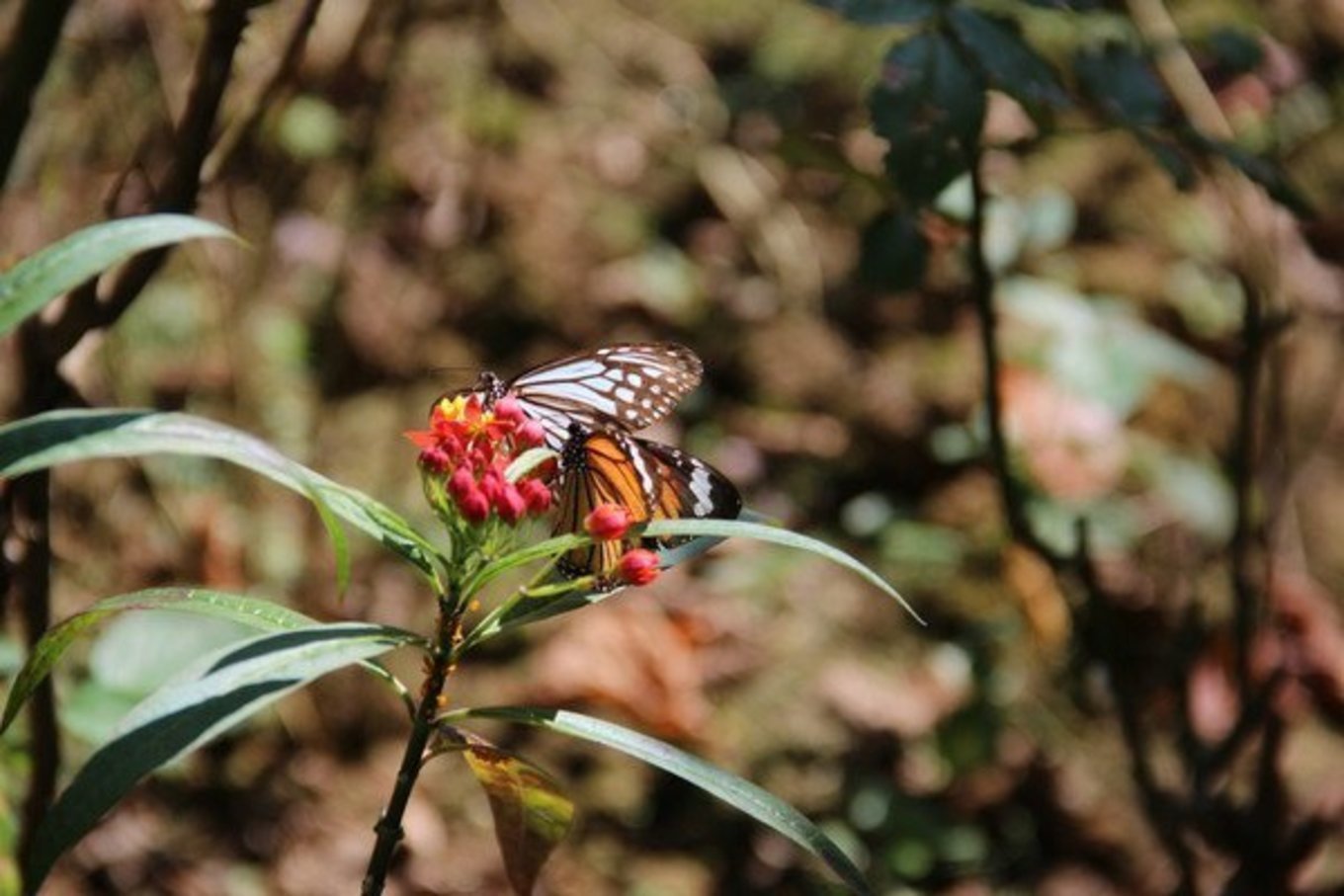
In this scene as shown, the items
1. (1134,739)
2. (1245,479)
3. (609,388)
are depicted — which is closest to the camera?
(609,388)

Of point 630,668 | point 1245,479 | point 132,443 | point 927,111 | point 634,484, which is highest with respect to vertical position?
point 132,443

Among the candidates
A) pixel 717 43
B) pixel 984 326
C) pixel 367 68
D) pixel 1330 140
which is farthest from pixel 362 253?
pixel 1330 140

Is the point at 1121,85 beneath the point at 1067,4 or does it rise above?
beneath

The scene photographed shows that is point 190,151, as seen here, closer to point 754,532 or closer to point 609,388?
point 609,388

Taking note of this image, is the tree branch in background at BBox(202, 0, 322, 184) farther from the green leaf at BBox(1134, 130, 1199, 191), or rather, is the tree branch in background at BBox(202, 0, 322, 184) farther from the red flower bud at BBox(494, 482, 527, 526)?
the green leaf at BBox(1134, 130, 1199, 191)

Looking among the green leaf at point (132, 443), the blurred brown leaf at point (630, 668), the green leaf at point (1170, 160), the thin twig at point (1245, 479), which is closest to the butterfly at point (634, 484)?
the green leaf at point (132, 443)

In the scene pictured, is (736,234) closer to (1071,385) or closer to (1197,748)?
(1071,385)

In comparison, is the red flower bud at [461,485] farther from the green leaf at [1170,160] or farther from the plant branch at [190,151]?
the green leaf at [1170,160]

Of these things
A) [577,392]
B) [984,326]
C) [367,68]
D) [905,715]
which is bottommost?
[905,715]

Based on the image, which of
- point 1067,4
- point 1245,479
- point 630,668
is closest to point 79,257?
point 1067,4
